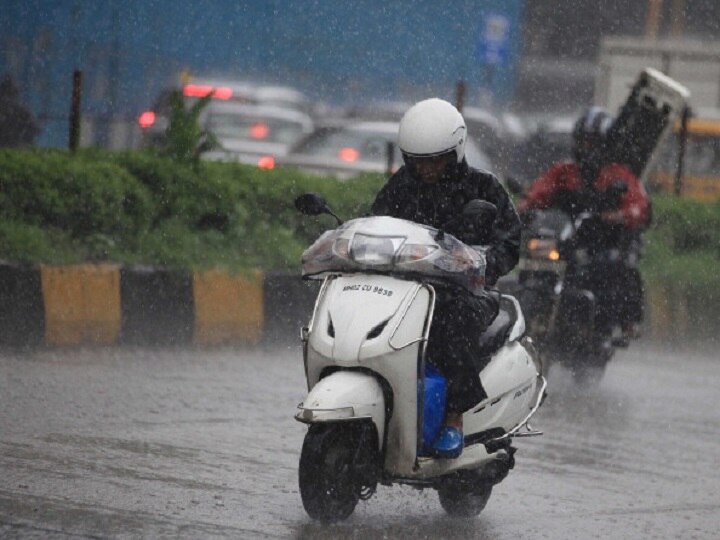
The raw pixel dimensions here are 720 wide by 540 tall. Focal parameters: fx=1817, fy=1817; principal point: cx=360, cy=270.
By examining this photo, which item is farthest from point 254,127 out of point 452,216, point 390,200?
point 452,216

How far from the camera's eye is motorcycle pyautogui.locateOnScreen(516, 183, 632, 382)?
452 inches

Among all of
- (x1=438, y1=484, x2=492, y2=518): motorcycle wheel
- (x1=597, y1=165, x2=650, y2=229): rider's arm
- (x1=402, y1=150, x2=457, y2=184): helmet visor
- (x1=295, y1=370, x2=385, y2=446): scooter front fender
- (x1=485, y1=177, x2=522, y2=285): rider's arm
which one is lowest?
(x1=438, y1=484, x2=492, y2=518): motorcycle wheel

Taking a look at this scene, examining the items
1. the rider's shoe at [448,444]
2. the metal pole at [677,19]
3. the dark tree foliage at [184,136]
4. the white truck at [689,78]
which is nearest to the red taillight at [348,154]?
the dark tree foliage at [184,136]

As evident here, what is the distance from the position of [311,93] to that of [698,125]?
8624 mm

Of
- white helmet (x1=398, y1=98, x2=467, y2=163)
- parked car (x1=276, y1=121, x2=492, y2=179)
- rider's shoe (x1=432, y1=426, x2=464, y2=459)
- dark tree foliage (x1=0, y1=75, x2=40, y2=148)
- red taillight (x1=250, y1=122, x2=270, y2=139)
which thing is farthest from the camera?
red taillight (x1=250, y1=122, x2=270, y2=139)

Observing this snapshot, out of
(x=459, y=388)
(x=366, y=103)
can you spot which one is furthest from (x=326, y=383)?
(x=366, y=103)

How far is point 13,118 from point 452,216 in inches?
398

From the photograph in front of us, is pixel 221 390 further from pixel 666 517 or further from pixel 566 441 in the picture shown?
pixel 666 517

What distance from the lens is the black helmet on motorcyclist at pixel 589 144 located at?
12164mm

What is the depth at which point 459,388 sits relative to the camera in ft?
21.2

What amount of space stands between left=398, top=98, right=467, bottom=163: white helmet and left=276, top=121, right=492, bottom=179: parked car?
1265 centimetres

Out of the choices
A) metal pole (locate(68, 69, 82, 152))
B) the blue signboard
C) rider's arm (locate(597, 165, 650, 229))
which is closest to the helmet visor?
rider's arm (locate(597, 165, 650, 229))

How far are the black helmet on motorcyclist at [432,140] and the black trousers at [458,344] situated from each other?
526 millimetres

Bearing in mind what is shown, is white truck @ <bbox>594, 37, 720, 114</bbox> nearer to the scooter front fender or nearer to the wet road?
the wet road
